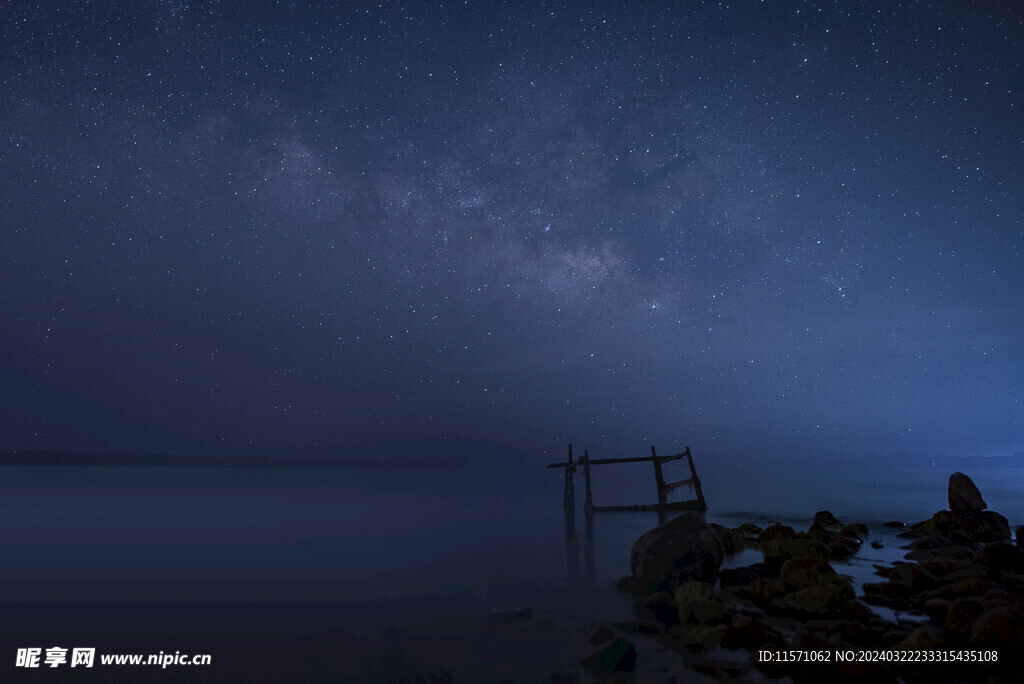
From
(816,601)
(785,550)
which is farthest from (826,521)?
(816,601)

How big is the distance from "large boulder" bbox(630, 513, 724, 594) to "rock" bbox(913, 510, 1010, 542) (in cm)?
1488

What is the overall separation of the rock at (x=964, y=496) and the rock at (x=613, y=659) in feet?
76.5

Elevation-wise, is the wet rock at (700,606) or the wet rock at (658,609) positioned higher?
the wet rock at (700,606)

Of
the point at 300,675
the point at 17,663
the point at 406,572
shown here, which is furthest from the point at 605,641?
the point at 17,663

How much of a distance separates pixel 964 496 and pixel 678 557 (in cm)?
2023

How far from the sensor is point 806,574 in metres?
11.5

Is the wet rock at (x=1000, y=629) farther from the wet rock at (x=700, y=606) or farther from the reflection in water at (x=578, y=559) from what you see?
the reflection in water at (x=578, y=559)

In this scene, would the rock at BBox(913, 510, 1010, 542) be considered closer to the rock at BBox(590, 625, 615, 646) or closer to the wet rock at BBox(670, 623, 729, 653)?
the wet rock at BBox(670, 623, 729, 653)

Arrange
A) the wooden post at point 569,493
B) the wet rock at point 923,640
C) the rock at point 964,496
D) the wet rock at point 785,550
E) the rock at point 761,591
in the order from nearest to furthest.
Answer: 1. the wet rock at point 923,640
2. the rock at point 761,591
3. the wet rock at point 785,550
4. the rock at point 964,496
5. the wooden post at point 569,493

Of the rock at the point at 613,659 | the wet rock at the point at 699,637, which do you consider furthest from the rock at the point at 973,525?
the rock at the point at 613,659

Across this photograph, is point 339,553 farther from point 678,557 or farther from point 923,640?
point 923,640

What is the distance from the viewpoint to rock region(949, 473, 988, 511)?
23.3m

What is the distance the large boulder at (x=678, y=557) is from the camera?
12.5m

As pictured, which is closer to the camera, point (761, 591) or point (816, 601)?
point (816, 601)
